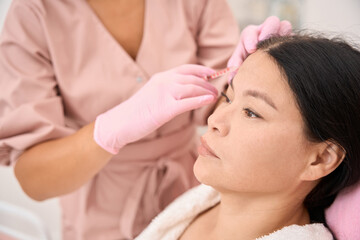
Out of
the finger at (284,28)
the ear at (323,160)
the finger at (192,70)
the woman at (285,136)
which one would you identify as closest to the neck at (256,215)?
the woman at (285,136)

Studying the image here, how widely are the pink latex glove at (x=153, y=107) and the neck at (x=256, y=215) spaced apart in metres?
0.26

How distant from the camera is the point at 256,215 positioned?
0.93 meters

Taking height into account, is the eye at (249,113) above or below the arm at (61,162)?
above

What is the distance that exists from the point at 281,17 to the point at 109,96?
935 mm

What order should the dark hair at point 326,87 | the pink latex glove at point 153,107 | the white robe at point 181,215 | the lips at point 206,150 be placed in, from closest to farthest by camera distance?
1. the dark hair at point 326,87
2. the lips at point 206,150
3. the pink latex glove at point 153,107
4. the white robe at point 181,215

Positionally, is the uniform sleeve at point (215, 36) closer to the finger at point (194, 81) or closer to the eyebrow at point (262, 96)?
the finger at point (194, 81)

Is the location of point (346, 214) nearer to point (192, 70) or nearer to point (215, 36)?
point (192, 70)

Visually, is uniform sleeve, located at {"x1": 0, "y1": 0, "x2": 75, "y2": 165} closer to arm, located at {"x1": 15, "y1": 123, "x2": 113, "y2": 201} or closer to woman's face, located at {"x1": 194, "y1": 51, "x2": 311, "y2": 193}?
arm, located at {"x1": 15, "y1": 123, "x2": 113, "y2": 201}

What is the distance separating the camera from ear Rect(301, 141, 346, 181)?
0.83 meters

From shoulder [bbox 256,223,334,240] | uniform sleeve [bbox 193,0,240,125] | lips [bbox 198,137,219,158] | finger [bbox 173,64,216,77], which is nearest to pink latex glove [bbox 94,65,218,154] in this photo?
finger [bbox 173,64,216,77]

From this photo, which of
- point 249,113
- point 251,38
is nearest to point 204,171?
point 249,113

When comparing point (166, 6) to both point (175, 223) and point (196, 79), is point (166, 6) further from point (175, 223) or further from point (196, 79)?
point (175, 223)

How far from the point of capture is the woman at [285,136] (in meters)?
0.80

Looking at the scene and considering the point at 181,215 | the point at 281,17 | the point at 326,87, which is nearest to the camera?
the point at 326,87
